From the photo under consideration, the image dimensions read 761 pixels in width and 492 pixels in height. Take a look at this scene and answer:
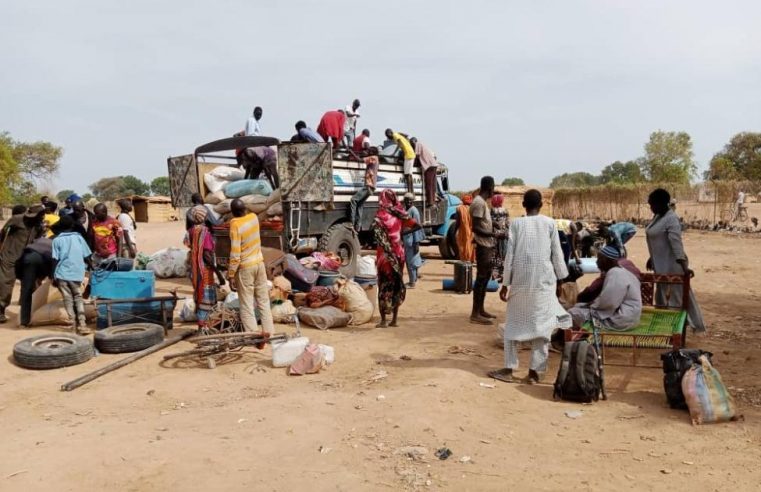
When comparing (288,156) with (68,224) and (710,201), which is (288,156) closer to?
(68,224)

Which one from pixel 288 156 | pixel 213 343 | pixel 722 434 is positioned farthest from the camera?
pixel 288 156

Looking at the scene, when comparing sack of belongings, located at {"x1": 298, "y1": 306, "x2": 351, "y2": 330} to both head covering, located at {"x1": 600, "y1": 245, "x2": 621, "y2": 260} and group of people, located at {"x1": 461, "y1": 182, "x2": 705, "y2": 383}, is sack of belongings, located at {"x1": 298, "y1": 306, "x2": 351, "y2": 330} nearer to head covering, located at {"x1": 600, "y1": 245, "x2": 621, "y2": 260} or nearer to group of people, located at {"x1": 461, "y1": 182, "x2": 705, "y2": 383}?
group of people, located at {"x1": 461, "y1": 182, "x2": 705, "y2": 383}

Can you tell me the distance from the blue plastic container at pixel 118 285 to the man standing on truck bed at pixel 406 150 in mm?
6508

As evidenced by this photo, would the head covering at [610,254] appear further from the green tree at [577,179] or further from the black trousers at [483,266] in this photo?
the green tree at [577,179]

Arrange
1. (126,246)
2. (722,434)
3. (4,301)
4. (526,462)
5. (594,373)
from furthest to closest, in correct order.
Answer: (126,246) < (4,301) < (594,373) < (722,434) < (526,462)

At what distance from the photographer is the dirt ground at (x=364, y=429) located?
10.9 feet

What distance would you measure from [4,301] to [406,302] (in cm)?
547

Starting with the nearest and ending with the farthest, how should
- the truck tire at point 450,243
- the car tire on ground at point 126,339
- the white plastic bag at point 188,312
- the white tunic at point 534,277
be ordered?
the white tunic at point 534,277, the car tire on ground at point 126,339, the white plastic bag at point 188,312, the truck tire at point 450,243

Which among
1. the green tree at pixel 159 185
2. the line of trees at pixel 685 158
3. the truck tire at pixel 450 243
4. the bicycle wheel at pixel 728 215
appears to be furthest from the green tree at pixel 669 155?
the green tree at pixel 159 185

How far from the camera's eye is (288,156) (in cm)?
977

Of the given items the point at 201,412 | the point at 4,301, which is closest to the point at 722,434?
the point at 201,412

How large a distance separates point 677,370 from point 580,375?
2.17 feet

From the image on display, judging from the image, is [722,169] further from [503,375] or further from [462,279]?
[503,375]

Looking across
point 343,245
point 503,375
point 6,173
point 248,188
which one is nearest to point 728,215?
point 343,245
